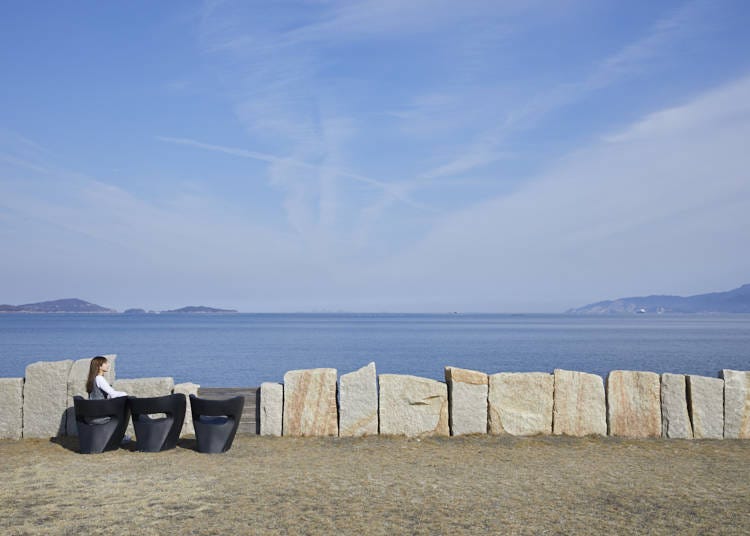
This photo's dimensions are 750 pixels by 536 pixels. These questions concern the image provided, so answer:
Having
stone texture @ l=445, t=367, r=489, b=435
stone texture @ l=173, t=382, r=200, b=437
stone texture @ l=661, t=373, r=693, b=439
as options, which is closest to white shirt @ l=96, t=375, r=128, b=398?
stone texture @ l=173, t=382, r=200, b=437

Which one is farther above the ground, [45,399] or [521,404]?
[45,399]

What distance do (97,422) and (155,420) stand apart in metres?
0.81

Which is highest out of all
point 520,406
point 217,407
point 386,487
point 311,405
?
point 217,407

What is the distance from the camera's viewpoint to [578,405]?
10984 millimetres

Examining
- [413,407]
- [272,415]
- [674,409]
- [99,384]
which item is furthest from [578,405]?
[99,384]

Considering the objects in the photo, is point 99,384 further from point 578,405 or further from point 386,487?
point 578,405

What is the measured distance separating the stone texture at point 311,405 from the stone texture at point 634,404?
4416 mm

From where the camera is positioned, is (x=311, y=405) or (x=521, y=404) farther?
(x=521, y=404)

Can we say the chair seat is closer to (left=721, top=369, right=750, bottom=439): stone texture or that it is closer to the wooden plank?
the wooden plank

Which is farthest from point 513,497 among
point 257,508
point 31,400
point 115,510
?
point 31,400

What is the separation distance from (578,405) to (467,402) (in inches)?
70.5

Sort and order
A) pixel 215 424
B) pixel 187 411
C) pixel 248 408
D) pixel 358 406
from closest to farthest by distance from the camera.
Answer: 1. pixel 215 424
2. pixel 358 406
3. pixel 187 411
4. pixel 248 408

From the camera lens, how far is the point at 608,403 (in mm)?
11016

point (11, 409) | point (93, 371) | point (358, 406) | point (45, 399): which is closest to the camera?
point (93, 371)
